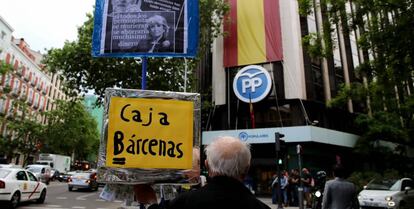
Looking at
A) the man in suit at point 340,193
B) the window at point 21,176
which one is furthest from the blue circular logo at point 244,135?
the man in suit at point 340,193

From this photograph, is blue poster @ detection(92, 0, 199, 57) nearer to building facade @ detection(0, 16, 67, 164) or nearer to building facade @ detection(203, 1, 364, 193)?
building facade @ detection(203, 1, 364, 193)

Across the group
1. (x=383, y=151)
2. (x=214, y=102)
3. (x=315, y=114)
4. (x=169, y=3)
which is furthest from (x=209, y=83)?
(x=169, y=3)

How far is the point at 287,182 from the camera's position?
17.5m

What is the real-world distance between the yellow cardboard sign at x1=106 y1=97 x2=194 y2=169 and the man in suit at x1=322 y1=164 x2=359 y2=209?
3326 mm

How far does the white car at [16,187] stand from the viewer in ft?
39.5

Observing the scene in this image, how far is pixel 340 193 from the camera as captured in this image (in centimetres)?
560

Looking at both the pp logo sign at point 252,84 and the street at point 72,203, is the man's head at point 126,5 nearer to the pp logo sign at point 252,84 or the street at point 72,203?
the street at point 72,203

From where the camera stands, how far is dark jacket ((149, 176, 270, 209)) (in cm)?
231

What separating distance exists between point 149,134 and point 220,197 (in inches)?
41.8

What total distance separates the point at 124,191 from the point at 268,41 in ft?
79.9

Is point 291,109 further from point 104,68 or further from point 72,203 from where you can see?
point 72,203

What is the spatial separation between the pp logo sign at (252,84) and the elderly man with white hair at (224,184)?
22.9 metres

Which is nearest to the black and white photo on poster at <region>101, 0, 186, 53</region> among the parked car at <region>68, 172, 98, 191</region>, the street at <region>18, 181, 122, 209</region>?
the street at <region>18, 181, 122, 209</region>

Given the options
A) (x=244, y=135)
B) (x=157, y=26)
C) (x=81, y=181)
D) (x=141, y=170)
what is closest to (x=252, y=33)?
(x=244, y=135)
